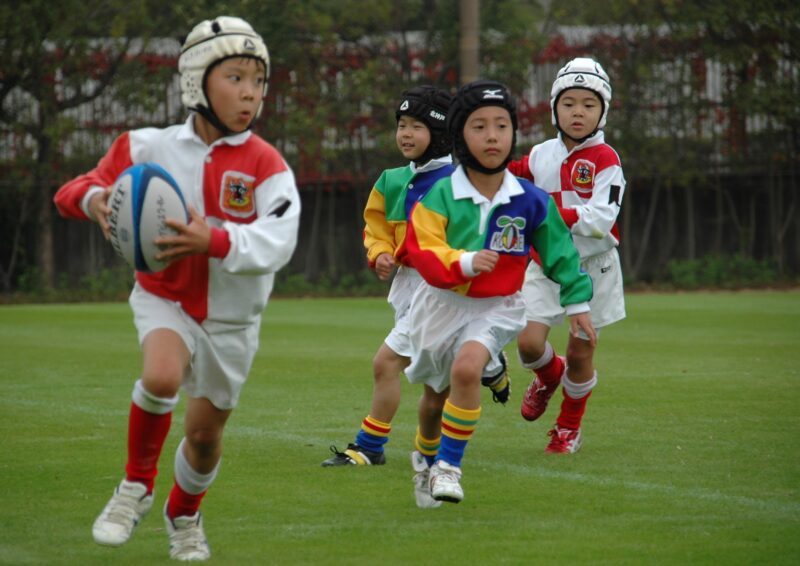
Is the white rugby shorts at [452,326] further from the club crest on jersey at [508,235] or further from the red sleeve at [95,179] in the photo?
the red sleeve at [95,179]

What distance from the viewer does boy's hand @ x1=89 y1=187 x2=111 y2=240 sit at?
5062mm

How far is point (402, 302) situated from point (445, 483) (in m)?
1.85

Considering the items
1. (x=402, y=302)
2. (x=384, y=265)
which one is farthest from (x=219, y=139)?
(x=402, y=302)

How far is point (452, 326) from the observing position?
6387 mm

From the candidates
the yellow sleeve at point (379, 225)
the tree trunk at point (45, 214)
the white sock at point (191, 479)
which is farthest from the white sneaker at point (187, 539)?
the tree trunk at point (45, 214)

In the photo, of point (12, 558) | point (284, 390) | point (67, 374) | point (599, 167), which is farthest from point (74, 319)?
point (12, 558)

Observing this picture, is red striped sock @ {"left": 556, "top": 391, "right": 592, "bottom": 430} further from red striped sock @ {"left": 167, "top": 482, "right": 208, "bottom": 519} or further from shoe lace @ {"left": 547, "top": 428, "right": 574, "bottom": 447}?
red striped sock @ {"left": 167, "top": 482, "right": 208, "bottom": 519}

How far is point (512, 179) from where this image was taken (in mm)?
6484

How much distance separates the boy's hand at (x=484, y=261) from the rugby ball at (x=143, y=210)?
4.86 ft

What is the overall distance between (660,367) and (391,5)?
12.6 m

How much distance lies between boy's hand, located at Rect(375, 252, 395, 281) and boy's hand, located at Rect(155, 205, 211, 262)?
95.0 inches

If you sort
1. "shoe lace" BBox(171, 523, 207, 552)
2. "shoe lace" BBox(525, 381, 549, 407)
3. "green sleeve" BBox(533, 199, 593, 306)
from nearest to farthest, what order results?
"shoe lace" BBox(171, 523, 207, 552)
"green sleeve" BBox(533, 199, 593, 306)
"shoe lace" BBox(525, 381, 549, 407)

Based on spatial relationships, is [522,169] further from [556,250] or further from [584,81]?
[556,250]

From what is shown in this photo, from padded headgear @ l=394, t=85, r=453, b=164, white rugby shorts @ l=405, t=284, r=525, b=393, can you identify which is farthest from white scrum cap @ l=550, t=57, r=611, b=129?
white rugby shorts @ l=405, t=284, r=525, b=393
